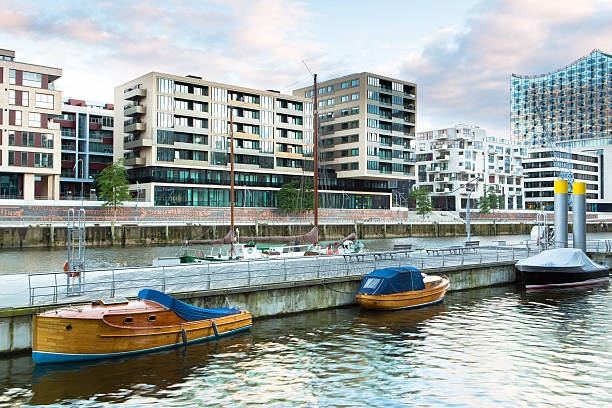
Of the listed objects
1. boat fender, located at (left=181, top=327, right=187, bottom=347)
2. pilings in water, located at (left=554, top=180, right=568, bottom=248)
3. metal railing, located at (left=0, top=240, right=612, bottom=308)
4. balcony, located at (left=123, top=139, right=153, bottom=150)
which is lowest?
boat fender, located at (left=181, top=327, right=187, bottom=347)

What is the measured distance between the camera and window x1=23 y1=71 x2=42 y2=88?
8588cm

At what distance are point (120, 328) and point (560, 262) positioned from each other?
31562mm

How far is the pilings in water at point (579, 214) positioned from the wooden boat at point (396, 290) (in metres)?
19.1

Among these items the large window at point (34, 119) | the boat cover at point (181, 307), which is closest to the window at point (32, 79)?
the large window at point (34, 119)

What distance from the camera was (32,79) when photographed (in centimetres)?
8656

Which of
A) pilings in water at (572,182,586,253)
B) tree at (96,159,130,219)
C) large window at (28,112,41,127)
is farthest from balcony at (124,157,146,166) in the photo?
pilings in water at (572,182,586,253)

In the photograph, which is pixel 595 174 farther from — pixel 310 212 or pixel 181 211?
pixel 181 211

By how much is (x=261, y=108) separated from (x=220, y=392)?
102 meters

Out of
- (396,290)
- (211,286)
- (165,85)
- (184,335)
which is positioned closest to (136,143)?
(165,85)

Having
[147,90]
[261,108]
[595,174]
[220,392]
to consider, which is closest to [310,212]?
[261,108]

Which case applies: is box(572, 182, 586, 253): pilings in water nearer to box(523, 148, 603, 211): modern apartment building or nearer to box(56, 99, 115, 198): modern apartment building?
box(56, 99, 115, 198): modern apartment building

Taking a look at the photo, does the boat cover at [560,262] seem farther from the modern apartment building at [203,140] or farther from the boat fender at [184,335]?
the modern apartment building at [203,140]

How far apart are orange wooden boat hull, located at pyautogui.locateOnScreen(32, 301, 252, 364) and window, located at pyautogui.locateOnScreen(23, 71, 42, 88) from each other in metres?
79.6

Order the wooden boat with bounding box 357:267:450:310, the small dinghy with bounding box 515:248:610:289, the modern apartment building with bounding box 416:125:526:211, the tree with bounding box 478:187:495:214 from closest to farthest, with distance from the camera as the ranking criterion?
the wooden boat with bounding box 357:267:450:310, the small dinghy with bounding box 515:248:610:289, the tree with bounding box 478:187:495:214, the modern apartment building with bounding box 416:125:526:211
